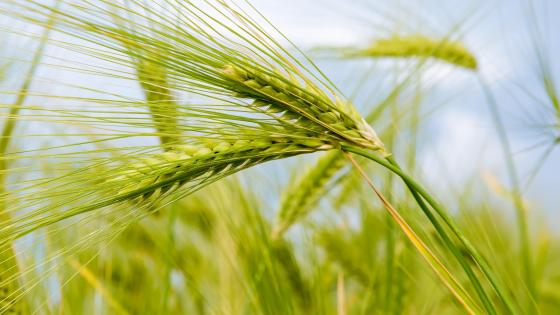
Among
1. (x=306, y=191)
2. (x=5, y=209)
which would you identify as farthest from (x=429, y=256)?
(x=5, y=209)

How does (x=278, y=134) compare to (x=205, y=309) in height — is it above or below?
above

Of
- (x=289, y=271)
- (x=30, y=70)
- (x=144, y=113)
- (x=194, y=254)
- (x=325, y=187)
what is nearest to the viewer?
(x=144, y=113)

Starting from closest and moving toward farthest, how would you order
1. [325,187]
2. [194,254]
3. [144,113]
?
[144,113] < [325,187] < [194,254]

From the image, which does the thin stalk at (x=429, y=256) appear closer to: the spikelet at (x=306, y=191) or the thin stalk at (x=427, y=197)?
the thin stalk at (x=427, y=197)

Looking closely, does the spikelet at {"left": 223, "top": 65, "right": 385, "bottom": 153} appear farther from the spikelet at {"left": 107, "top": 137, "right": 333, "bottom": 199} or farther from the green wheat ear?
the green wheat ear

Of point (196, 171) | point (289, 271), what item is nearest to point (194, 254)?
point (289, 271)

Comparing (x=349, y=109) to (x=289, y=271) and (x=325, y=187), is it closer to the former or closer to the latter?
(x=325, y=187)

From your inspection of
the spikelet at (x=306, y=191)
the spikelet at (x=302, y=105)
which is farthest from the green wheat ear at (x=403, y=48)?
the spikelet at (x=302, y=105)
